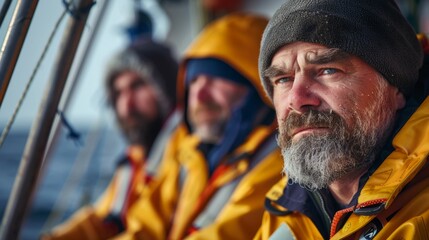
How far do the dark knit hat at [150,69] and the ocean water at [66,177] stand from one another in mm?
484

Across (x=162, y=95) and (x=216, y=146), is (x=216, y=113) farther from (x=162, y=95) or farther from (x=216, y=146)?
(x=162, y=95)

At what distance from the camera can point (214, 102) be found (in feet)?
11.3

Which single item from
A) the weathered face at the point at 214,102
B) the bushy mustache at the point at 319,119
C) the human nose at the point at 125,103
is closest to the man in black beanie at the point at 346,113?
the bushy mustache at the point at 319,119

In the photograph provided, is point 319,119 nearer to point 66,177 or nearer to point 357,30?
point 357,30

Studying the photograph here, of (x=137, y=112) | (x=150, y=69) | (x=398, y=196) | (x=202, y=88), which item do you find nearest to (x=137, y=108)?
(x=137, y=112)

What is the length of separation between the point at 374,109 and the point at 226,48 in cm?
147

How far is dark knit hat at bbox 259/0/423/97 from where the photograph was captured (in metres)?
1.98

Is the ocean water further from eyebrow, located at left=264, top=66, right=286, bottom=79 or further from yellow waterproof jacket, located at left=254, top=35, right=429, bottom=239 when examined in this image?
yellow waterproof jacket, located at left=254, top=35, right=429, bottom=239

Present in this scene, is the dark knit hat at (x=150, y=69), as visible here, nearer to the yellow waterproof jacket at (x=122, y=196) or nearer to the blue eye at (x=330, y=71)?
the yellow waterproof jacket at (x=122, y=196)

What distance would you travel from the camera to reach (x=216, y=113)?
3438 mm

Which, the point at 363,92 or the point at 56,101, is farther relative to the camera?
the point at 56,101

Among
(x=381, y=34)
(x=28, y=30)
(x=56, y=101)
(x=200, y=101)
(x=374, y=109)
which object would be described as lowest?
(x=200, y=101)

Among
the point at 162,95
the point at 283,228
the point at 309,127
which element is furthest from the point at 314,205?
the point at 162,95

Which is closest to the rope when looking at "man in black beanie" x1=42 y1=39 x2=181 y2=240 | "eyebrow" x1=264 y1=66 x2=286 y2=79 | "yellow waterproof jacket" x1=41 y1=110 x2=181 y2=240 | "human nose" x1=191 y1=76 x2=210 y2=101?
"eyebrow" x1=264 y1=66 x2=286 y2=79
